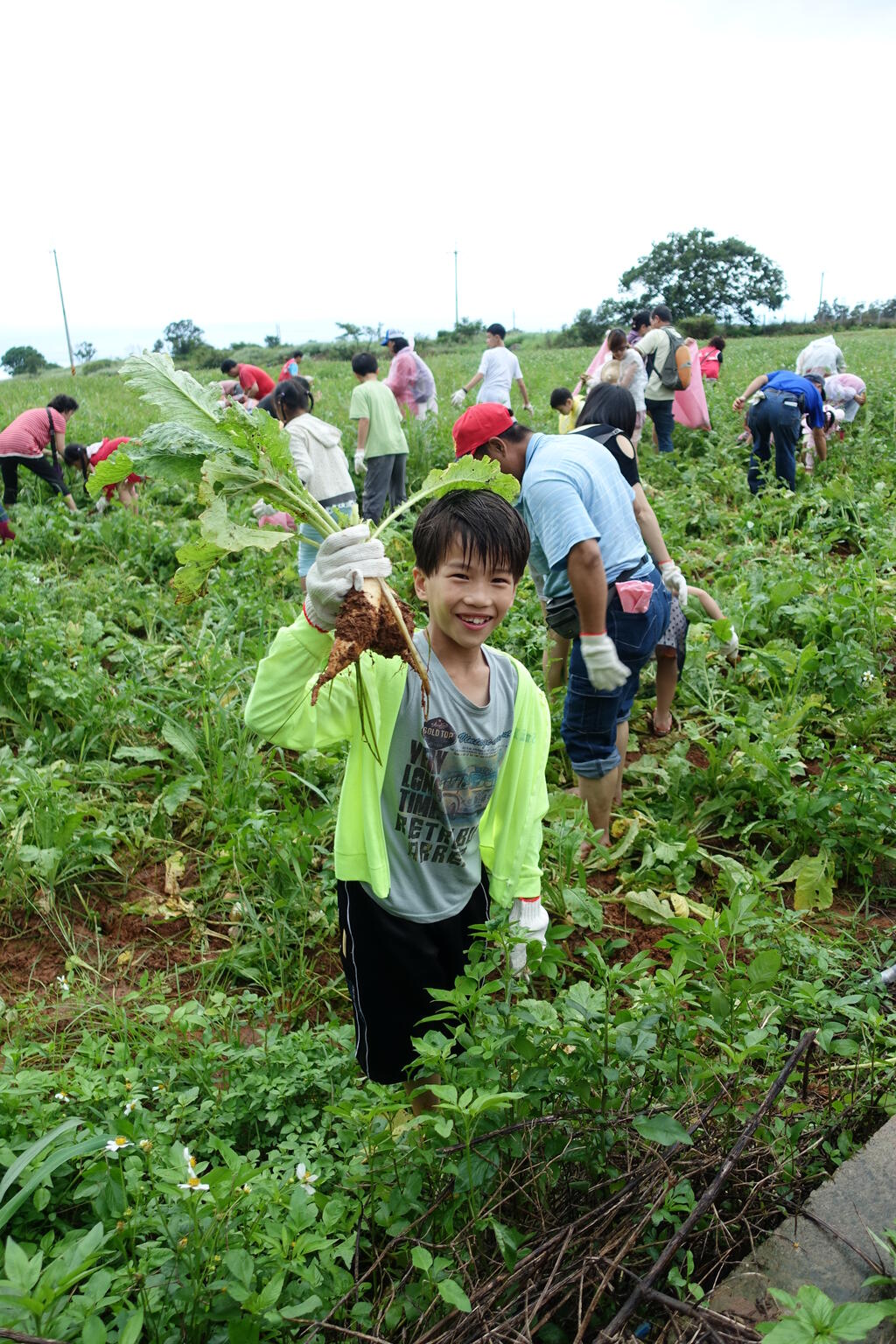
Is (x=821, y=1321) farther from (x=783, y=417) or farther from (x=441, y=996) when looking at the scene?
(x=783, y=417)

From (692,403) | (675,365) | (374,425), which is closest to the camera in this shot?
(374,425)

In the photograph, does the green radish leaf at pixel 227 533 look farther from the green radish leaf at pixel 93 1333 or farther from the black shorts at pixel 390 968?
the green radish leaf at pixel 93 1333

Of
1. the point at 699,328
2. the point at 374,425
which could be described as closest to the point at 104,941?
the point at 374,425

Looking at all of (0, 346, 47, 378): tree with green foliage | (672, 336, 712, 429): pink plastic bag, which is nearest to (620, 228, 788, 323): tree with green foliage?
(0, 346, 47, 378): tree with green foliage

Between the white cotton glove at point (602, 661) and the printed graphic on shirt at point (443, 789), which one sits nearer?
the printed graphic on shirt at point (443, 789)

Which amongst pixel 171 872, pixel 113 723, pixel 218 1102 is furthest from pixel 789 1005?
pixel 113 723

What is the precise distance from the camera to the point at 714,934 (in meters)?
1.72

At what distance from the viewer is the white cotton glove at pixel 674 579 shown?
451 cm

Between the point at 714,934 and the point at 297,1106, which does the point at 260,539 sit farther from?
the point at 297,1106

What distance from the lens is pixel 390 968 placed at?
6.82ft

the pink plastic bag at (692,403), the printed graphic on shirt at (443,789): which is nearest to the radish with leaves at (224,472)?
the printed graphic on shirt at (443,789)

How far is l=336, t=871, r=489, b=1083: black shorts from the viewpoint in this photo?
2.06 meters

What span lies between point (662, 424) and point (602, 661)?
24.6 feet

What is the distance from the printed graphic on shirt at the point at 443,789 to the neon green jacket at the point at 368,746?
65 millimetres
